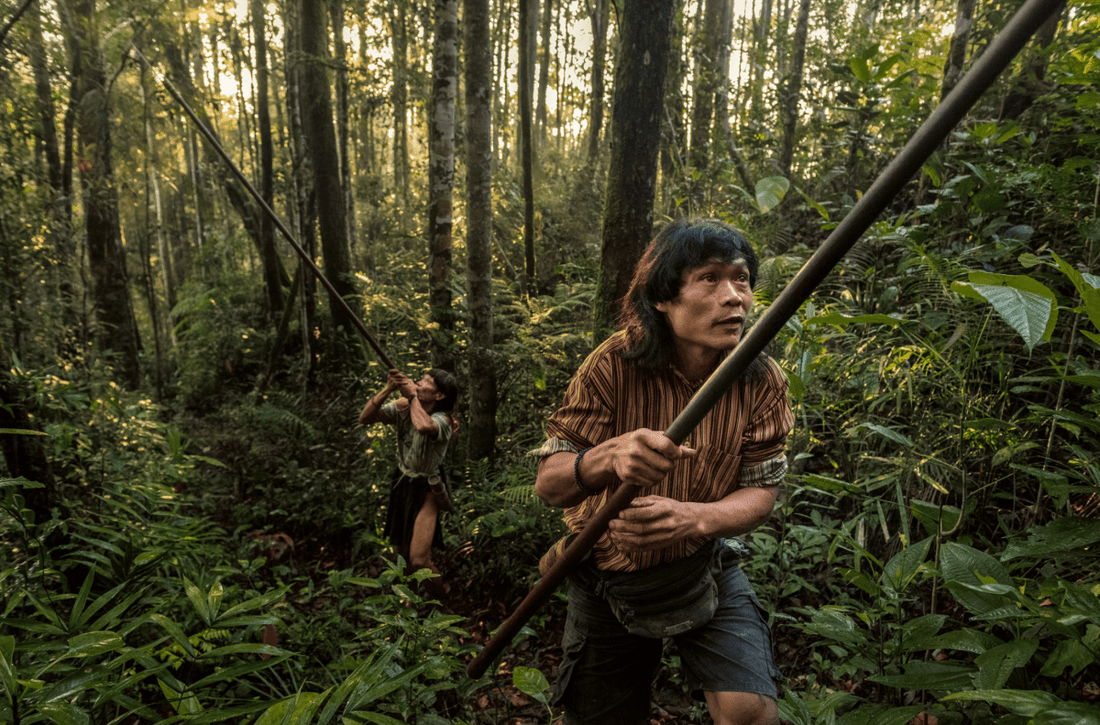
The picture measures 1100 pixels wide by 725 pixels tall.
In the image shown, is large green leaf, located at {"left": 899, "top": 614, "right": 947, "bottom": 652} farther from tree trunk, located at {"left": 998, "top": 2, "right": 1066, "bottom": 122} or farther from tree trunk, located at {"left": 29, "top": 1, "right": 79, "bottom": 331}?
tree trunk, located at {"left": 29, "top": 1, "right": 79, "bottom": 331}

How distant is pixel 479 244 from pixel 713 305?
4.23 meters

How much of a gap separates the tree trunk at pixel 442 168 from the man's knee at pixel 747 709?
15.5 ft

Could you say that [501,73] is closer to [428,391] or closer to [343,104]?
[343,104]

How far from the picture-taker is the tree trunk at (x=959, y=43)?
5.05m

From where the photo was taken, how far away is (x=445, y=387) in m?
4.96

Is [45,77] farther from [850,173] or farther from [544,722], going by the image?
[850,173]

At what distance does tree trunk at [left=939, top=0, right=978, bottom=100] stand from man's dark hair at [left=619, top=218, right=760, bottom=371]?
456 cm

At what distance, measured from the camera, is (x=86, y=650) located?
6.02 feet

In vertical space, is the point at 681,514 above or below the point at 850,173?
below

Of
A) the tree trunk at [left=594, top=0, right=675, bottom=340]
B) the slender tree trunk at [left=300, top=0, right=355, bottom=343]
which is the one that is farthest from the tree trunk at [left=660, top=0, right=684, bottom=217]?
the slender tree trunk at [left=300, top=0, right=355, bottom=343]

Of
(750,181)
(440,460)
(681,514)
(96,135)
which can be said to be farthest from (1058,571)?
(96,135)

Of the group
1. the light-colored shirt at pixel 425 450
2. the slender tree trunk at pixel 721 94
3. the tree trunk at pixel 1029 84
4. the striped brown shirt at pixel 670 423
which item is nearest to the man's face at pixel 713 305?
the striped brown shirt at pixel 670 423

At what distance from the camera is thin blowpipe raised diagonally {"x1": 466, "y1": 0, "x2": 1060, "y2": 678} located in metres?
0.77

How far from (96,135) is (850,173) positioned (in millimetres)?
11521
